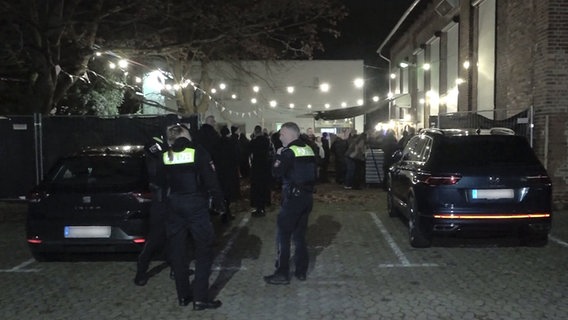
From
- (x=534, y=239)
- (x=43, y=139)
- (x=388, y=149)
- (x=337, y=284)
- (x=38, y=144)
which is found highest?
(x=43, y=139)

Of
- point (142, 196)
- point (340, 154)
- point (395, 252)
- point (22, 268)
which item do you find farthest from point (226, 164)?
point (340, 154)

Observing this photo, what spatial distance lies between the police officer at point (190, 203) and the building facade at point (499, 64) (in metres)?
7.83

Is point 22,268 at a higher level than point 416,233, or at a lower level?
lower

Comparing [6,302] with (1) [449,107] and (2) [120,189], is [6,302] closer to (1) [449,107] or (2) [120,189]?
(2) [120,189]

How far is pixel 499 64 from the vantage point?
1453 cm

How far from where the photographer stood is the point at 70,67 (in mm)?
16922

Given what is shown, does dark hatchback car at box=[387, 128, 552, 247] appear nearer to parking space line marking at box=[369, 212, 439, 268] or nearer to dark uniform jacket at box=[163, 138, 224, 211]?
parking space line marking at box=[369, 212, 439, 268]

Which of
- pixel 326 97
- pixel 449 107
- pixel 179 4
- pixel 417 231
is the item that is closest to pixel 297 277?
pixel 417 231

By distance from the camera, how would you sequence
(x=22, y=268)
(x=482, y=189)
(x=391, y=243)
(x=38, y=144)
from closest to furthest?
(x=22, y=268) → (x=482, y=189) → (x=391, y=243) → (x=38, y=144)

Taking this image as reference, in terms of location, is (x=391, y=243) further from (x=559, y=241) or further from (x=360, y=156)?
(x=360, y=156)

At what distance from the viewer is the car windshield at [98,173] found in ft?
23.8

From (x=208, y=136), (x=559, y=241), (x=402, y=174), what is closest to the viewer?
(x=559, y=241)

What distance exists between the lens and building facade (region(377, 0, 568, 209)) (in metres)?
11.1

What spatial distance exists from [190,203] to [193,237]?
0.34 meters
